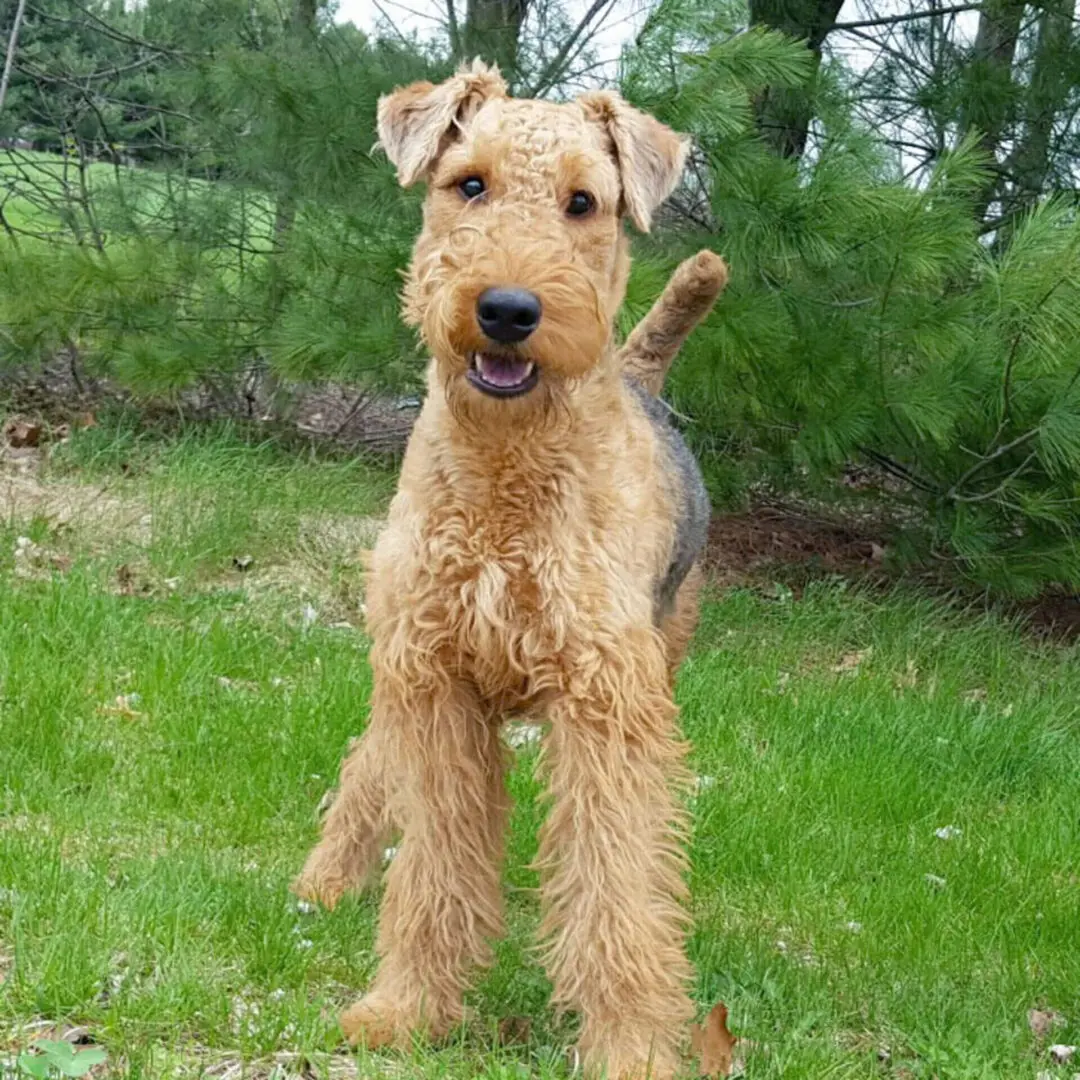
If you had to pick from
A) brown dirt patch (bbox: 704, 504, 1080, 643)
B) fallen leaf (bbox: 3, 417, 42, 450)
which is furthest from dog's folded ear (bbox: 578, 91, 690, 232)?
fallen leaf (bbox: 3, 417, 42, 450)

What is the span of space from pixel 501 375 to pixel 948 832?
245 centimetres

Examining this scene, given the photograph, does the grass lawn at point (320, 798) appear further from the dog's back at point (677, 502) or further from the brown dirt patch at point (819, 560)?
the dog's back at point (677, 502)

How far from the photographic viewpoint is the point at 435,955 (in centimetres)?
277

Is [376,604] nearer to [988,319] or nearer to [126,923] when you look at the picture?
[126,923]

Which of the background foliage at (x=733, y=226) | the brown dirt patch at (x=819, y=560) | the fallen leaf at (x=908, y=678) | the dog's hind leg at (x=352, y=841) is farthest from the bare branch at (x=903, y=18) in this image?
the dog's hind leg at (x=352, y=841)

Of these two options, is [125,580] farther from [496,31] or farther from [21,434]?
[496,31]

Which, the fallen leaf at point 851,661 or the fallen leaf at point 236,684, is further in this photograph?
the fallen leaf at point 851,661

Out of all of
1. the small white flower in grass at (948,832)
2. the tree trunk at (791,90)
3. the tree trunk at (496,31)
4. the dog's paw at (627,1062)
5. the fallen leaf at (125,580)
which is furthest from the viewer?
the tree trunk at (496,31)

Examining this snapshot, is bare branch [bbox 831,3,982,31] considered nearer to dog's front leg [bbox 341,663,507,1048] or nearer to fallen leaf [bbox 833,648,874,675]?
fallen leaf [bbox 833,648,874,675]

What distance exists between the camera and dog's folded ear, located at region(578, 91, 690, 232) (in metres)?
2.96

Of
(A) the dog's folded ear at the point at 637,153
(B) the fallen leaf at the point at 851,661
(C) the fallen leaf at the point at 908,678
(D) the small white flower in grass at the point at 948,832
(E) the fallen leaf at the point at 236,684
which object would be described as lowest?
(B) the fallen leaf at the point at 851,661

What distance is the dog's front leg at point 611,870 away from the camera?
2633 millimetres

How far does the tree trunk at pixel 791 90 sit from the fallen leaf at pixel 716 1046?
4.06 m

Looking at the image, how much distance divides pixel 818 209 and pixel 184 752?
3.29 meters
